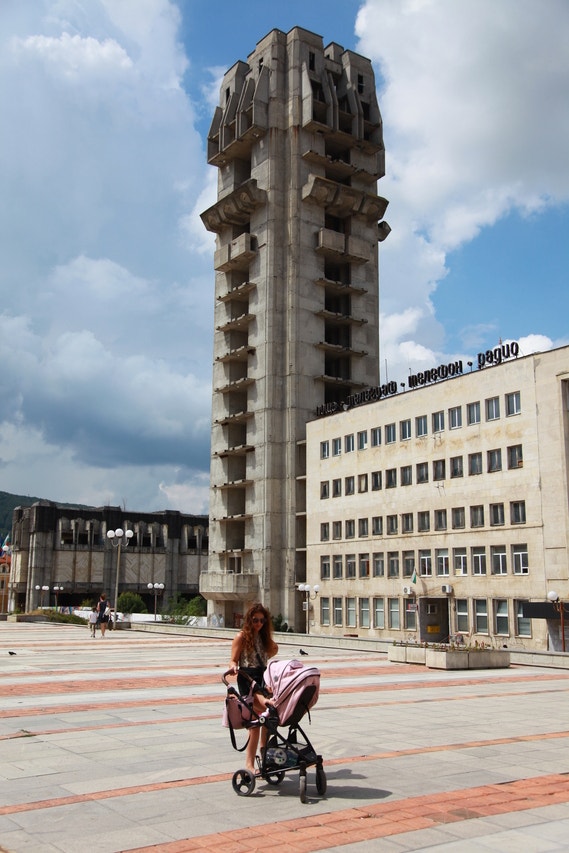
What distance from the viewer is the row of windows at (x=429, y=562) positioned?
52.6 metres

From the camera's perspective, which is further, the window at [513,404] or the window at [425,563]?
the window at [425,563]

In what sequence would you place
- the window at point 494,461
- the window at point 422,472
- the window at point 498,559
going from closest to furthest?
the window at point 498,559 < the window at point 494,461 < the window at point 422,472

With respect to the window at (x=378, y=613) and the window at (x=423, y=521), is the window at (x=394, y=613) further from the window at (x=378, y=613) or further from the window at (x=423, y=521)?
the window at (x=423, y=521)

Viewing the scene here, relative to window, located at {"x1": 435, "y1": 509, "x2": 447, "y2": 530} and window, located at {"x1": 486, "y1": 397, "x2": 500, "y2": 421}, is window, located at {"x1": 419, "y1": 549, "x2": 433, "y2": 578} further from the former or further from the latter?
window, located at {"x1": 486, "y1": 397, "x2": 500, "y2": 421}

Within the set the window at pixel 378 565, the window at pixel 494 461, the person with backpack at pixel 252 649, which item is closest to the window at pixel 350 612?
the window at pixel 378 565

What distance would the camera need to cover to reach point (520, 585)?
168 feet

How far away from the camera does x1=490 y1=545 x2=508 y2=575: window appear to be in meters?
52.8

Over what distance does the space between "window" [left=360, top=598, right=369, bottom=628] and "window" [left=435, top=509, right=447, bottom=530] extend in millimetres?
10623

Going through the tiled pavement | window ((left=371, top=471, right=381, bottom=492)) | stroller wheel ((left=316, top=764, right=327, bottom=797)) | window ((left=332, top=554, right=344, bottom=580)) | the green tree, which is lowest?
Answer: the green tree

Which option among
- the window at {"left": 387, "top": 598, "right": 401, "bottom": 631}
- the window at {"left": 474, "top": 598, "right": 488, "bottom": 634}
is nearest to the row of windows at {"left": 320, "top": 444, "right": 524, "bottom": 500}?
the window at {"left": 474, "top": 598, "right": 488, "bottom": 634}

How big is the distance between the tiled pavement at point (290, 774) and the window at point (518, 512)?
31986 mm

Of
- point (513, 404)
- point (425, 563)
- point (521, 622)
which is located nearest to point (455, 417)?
point (513, 404)

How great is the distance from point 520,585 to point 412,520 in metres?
11.3

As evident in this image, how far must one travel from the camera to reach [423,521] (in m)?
59.9
